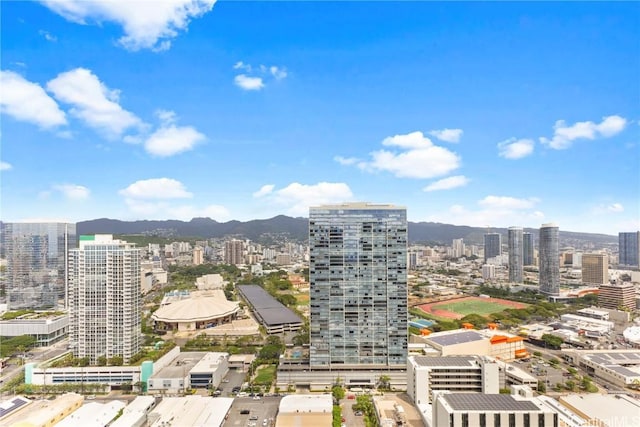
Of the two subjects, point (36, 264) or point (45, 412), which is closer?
point (45, 412)

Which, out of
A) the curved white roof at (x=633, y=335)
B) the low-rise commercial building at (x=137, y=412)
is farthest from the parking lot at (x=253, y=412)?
the curved white roof at (x=633, y=335)

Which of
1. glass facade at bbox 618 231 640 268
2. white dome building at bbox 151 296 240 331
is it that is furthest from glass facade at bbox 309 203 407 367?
glass facade at bbox 618 231 640 268

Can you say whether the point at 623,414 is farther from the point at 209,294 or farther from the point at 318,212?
the point at 209,294

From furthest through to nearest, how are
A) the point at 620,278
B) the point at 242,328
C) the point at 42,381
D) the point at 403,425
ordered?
the point at 620,278 < the point at 242,328 < the point at 42,381 < the point at 403,425

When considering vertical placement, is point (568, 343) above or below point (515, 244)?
below

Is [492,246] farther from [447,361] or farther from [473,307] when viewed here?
[447,361]

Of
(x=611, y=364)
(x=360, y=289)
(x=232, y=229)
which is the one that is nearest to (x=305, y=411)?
(x=360, y=289)

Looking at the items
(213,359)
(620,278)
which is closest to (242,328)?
(213,359)

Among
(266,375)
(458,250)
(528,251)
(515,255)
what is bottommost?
(266,375)
